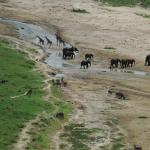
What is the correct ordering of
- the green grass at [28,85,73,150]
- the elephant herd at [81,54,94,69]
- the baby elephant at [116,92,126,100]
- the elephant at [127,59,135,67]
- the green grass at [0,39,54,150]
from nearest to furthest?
the green grass at [28,85,73,150], the green grass at [0,39,54,150], the baby elephant at [116,92,126,100], the elephant herd at [81,54,94,69], the elephant at [127,59,135,67]

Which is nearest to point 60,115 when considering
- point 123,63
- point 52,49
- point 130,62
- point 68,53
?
point 123,63

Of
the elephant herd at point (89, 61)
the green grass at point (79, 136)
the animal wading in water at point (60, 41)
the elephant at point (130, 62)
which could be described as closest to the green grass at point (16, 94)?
the green grass at point (79, 136)

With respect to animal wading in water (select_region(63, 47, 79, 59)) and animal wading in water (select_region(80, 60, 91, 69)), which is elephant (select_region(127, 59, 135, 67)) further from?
animal wading in water (select_region(63, 47, 79, 59))

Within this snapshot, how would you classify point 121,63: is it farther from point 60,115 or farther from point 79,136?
point 79,136

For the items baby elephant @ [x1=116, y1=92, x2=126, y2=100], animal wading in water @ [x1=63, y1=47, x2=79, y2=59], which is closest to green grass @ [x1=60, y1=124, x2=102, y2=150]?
baby elephant @ [x1=116, y1=92, x2=126, y2=100]

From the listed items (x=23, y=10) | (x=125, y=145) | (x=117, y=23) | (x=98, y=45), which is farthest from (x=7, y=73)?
(x=23, y=10)

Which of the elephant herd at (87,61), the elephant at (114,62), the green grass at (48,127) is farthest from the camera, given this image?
the elephant at (114,62)

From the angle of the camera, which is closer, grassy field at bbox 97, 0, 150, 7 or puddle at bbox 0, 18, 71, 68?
puddle at bbox 0, 18, 71, 68

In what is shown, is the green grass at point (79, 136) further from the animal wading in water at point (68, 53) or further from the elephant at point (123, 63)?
the animal wading in water at point (68, 53)
